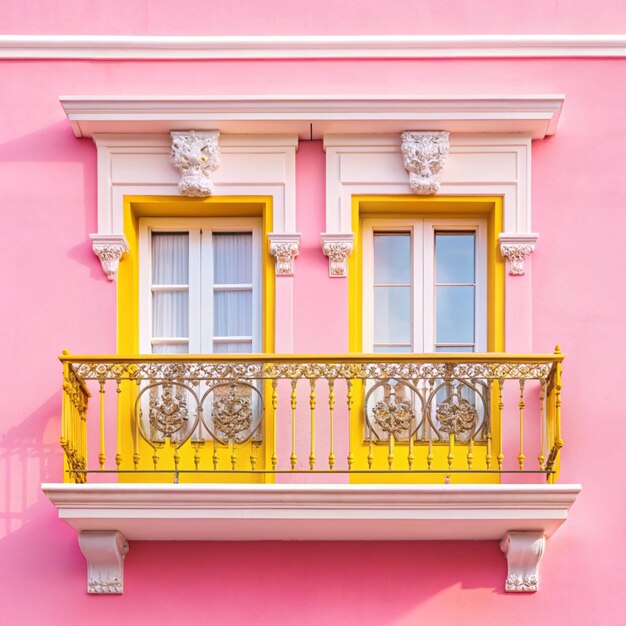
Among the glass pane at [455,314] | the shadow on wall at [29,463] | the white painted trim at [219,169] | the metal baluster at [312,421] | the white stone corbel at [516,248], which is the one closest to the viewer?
the metal baluster at [312,421]

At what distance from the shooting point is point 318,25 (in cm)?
1262

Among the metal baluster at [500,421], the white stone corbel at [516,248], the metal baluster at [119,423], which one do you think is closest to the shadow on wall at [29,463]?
the metal baluster at [119,423]

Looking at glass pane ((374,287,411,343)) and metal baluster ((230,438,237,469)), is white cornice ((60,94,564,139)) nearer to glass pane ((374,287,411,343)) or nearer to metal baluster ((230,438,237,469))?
glass pane ((374,287,411,343))

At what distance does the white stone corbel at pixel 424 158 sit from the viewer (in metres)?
12.2

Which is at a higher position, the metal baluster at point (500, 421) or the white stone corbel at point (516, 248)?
the white stone corbel at point (516, 248)

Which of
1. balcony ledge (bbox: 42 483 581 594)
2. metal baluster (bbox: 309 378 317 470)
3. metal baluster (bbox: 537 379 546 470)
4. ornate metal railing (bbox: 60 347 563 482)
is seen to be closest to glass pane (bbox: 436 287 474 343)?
ornate metal railing (bbox: 60 347 563 482)

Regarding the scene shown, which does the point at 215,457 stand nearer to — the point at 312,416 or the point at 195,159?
the point at 312,416

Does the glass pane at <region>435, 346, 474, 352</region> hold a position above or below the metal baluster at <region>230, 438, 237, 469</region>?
above

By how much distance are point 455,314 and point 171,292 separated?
2228 mm

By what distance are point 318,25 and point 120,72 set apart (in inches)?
62.9

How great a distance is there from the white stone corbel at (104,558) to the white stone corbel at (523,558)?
9.06 feet

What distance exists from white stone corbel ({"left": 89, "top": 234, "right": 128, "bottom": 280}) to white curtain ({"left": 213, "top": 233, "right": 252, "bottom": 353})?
83cm

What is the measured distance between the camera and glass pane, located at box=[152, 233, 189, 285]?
1261cm

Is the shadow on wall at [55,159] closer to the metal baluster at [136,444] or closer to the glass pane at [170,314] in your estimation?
the glass pane at [170,314]
